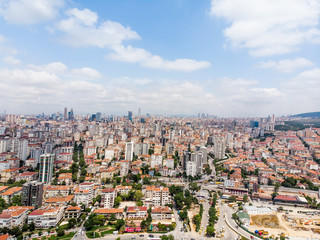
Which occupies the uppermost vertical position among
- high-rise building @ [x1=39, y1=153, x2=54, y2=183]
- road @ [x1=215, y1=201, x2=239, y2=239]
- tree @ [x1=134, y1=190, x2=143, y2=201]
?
high-rise building @ [x1=39, y1=153, x2=54, y2=183]

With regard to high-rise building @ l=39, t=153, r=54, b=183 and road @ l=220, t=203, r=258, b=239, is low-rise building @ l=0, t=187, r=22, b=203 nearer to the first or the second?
high-rise building @ l=39, t=153, r=54, b=183

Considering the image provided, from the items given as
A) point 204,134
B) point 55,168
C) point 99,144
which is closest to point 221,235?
point 55,168

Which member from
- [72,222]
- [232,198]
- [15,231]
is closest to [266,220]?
[232,198]

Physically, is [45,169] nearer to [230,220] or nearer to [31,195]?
[31,195]

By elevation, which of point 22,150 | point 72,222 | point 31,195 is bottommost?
point 72,222

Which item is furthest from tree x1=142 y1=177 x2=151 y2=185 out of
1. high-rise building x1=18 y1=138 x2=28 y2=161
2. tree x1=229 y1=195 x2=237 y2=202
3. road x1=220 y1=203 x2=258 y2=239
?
high-rise building x1=18 y1=138 x2=28 y2=161

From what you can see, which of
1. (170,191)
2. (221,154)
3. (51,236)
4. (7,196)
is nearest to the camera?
(51,236)

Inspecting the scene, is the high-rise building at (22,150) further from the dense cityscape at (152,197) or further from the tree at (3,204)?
the tree at (3,204)

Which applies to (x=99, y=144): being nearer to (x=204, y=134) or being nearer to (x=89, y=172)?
(x=89, y=172)
